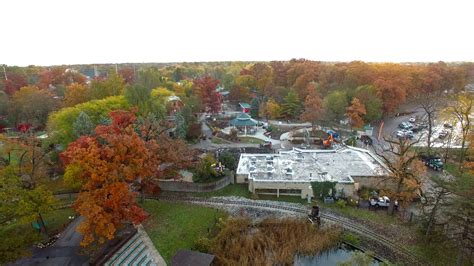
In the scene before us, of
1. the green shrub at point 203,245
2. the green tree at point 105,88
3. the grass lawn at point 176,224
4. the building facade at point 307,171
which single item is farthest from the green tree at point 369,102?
the green tree at point 105,88

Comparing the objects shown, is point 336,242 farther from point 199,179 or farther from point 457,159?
point 457,159

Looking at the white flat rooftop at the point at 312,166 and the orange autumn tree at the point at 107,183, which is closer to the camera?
the orange autumn tree at the point at 107,183

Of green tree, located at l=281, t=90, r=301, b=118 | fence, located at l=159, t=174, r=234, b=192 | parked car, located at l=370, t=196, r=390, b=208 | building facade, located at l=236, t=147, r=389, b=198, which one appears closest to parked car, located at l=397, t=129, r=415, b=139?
building facade, located at l=236, t=147, r=389, b=198

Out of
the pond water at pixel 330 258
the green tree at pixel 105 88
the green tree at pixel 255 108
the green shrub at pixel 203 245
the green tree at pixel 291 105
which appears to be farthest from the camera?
the green tree at pixel 255 108

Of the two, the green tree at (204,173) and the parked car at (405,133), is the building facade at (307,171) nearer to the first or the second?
the green tree at (204,173)

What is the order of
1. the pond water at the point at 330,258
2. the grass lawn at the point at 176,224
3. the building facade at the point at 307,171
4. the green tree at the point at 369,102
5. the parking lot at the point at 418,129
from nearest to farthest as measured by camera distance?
1. the pond water at the point at 330,258
2. the grass lawn at the point at 176,224
3. the building facade at the point at 307,171
4. the parking lot at the point at 418,129
5. the green tree at the point at 369,102

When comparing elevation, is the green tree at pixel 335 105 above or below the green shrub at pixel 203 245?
above

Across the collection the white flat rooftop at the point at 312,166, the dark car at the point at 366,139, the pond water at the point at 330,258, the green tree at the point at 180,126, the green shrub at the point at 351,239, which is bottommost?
the pond water at the point at 330,258
